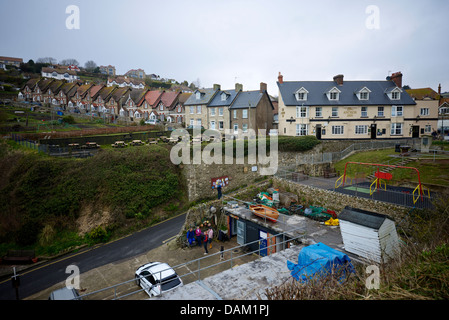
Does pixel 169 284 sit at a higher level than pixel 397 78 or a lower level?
lower

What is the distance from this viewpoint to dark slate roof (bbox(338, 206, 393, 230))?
423 inches

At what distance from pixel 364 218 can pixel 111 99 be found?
194 feet

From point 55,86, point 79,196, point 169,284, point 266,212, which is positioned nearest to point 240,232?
point 266,212

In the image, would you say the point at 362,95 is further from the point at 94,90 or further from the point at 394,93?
the point at 94,90


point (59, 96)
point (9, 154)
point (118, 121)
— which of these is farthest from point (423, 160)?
point (59, 96)

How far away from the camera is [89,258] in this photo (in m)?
16.9

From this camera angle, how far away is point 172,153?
2714 cm

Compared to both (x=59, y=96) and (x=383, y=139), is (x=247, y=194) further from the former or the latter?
(x=59, y=96)

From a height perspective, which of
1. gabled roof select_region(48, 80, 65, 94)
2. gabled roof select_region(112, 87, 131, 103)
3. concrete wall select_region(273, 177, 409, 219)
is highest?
gabled roof select_region(48, 80, 65, 94)

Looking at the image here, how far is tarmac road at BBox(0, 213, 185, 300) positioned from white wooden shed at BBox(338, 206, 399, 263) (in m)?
13.3

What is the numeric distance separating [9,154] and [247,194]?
25.8 metres

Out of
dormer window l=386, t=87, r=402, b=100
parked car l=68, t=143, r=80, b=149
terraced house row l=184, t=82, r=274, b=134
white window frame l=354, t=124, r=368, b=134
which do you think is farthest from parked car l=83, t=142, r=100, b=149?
dormer window l=386, t=87, r=402, b=100

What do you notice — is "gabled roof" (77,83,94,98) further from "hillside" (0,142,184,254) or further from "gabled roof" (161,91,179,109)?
"hillside" (0,142,184,254)

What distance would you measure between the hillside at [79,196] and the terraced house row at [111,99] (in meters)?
23.9
